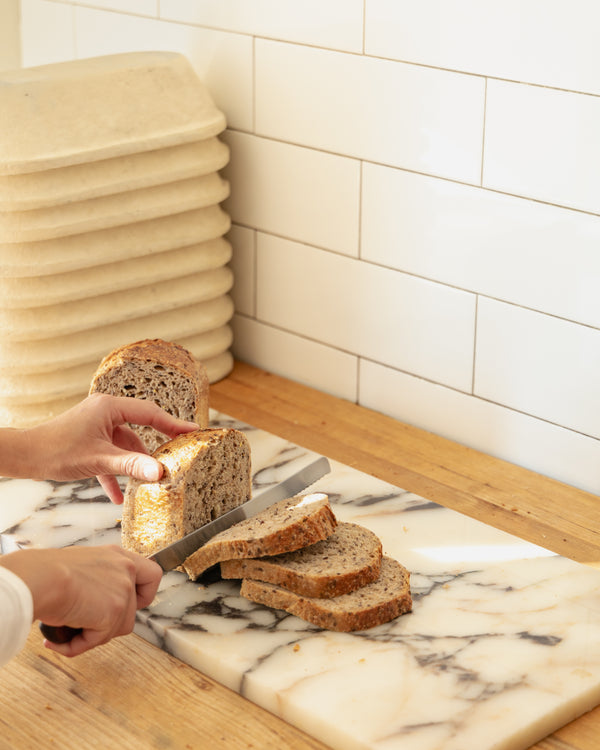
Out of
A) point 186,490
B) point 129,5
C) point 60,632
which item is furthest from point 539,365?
point 129,5

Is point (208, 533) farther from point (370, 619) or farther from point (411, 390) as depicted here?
point (411, 390)

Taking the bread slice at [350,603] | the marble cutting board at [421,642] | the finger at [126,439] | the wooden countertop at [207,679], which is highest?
the finger at [126,439]

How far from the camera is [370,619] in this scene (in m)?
1.16

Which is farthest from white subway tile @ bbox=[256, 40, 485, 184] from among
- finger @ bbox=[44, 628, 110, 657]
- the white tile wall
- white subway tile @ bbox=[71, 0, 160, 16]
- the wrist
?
finger @ bbox=[44, 628, 110, 657]

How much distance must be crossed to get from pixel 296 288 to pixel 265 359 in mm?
156

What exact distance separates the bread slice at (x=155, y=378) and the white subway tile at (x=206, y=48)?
21.1 inches

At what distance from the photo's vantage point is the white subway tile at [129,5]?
6.22 feet

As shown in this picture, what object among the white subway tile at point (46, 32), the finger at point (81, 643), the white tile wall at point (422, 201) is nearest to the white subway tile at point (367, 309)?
the white tile wall at point (422, 201)

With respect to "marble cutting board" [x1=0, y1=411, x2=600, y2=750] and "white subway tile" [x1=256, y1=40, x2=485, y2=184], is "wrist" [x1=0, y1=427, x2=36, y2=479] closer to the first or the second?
"marble cutting board" [x1=0, y1=411, x2=600, y2=750]

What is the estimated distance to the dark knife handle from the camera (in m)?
1.08

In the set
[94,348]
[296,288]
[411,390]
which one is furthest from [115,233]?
[411,390]

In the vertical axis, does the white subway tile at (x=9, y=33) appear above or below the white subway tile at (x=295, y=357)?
above

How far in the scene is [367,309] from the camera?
171 cm

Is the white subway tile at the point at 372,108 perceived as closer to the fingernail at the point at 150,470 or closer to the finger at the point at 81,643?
the fingernail at the point at 150,470
